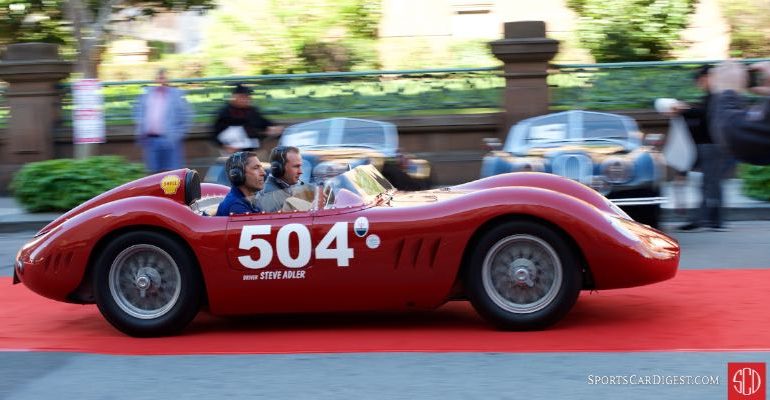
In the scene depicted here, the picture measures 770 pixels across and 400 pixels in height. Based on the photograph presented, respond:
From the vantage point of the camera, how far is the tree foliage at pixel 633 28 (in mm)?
23047

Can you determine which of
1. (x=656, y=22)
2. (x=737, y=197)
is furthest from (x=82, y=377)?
(x=656, y=22)

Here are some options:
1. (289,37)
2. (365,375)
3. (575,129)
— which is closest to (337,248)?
(365,375)

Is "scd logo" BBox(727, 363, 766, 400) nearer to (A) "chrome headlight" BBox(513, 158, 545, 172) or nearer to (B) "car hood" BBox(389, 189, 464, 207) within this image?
(B) "car hood" BBox(389, 189, 464, 207)

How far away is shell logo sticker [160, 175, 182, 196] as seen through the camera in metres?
8.13

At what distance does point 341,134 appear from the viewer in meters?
13.6

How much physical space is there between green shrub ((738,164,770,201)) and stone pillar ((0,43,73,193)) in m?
10.4

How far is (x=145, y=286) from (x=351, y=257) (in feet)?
4.35

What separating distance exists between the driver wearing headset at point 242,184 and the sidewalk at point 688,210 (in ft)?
15.9

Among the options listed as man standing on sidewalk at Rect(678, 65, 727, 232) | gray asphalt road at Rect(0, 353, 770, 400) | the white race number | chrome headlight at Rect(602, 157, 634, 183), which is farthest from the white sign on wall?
the white race number

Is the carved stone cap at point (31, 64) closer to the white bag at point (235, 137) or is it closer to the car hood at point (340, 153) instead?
the white bag at point (235, 137)

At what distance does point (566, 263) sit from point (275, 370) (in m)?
1.79

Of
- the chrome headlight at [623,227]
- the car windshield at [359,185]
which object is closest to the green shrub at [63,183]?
the car windshield at [359,185]

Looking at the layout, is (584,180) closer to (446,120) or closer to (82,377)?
(82,377)

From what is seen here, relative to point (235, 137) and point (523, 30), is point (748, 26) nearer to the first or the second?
point (523, 30)
